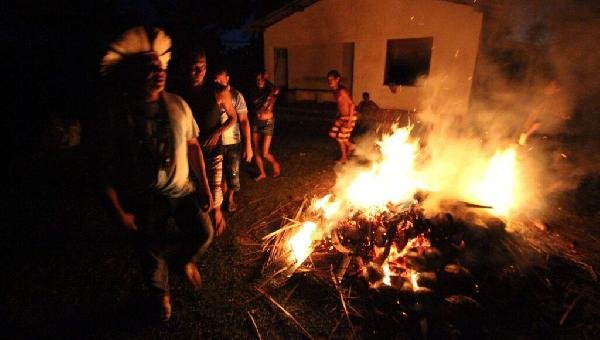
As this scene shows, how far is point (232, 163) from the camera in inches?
201

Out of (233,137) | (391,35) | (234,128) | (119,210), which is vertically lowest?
(119,210)

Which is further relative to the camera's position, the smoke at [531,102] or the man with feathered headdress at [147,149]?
the smoke at [531,102]

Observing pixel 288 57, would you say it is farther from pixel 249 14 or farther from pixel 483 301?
pixel 483 301

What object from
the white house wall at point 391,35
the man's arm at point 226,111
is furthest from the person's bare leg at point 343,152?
the white house wall at point 391,35

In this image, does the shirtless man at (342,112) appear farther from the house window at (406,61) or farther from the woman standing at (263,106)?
the house window at (406,61)

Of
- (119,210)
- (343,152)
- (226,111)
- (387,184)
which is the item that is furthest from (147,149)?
(343,152)

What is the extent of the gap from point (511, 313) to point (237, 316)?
2.61 meters

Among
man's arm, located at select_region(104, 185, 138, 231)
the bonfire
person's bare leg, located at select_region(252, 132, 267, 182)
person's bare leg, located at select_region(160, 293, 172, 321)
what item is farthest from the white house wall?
man's arm, located at select_region(104, 185, 138, 231)

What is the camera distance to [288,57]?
55.9 feet

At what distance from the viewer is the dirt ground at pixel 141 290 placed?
3.12 meters

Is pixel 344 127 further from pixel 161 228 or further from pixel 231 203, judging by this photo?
pixel 161 228

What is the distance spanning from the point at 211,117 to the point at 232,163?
978mm

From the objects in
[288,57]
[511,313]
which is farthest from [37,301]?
[288,57]

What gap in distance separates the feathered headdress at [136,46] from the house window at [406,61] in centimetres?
1131
